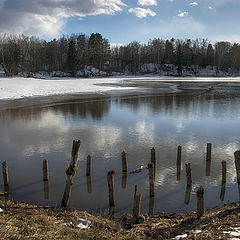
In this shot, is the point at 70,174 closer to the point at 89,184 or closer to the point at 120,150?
the point at 89,184

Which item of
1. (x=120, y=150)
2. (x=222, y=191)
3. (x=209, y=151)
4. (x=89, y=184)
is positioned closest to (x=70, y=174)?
(x=89, y=184)

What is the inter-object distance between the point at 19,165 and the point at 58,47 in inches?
4895

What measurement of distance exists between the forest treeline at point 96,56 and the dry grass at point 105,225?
9691cm

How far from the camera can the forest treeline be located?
11038 cm

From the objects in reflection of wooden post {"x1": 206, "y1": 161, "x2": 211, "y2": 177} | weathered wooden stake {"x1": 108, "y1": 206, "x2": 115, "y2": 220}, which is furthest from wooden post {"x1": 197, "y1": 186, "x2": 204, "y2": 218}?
reflection of wooden post {"x1": 206, "y1": 161, "x2": 211, "y2": 177}

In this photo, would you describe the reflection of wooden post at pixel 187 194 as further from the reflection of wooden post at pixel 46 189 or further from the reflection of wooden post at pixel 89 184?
the reflection of wooden post at pixel 46 189

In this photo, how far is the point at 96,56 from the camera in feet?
407

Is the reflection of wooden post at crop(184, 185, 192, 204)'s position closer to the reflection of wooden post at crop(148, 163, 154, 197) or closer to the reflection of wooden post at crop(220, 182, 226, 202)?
the reflection of wooden post at crop(220, 182, 226, 202)

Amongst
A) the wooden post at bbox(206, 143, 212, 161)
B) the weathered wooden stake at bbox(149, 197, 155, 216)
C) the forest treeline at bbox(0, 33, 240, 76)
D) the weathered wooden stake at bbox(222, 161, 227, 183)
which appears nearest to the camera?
the weathered wooden stake at bbox(149, 197, 155, 216)

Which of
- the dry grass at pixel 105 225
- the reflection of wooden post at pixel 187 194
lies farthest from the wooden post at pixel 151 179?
the dry grass at pixel 105 225

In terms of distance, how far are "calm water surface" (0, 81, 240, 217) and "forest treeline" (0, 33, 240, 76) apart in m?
79.8

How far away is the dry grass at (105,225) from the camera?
7142 mm

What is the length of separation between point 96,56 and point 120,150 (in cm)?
11112

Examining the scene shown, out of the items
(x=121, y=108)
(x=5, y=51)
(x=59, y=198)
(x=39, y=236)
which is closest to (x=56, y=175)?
(x=59, y=198)
